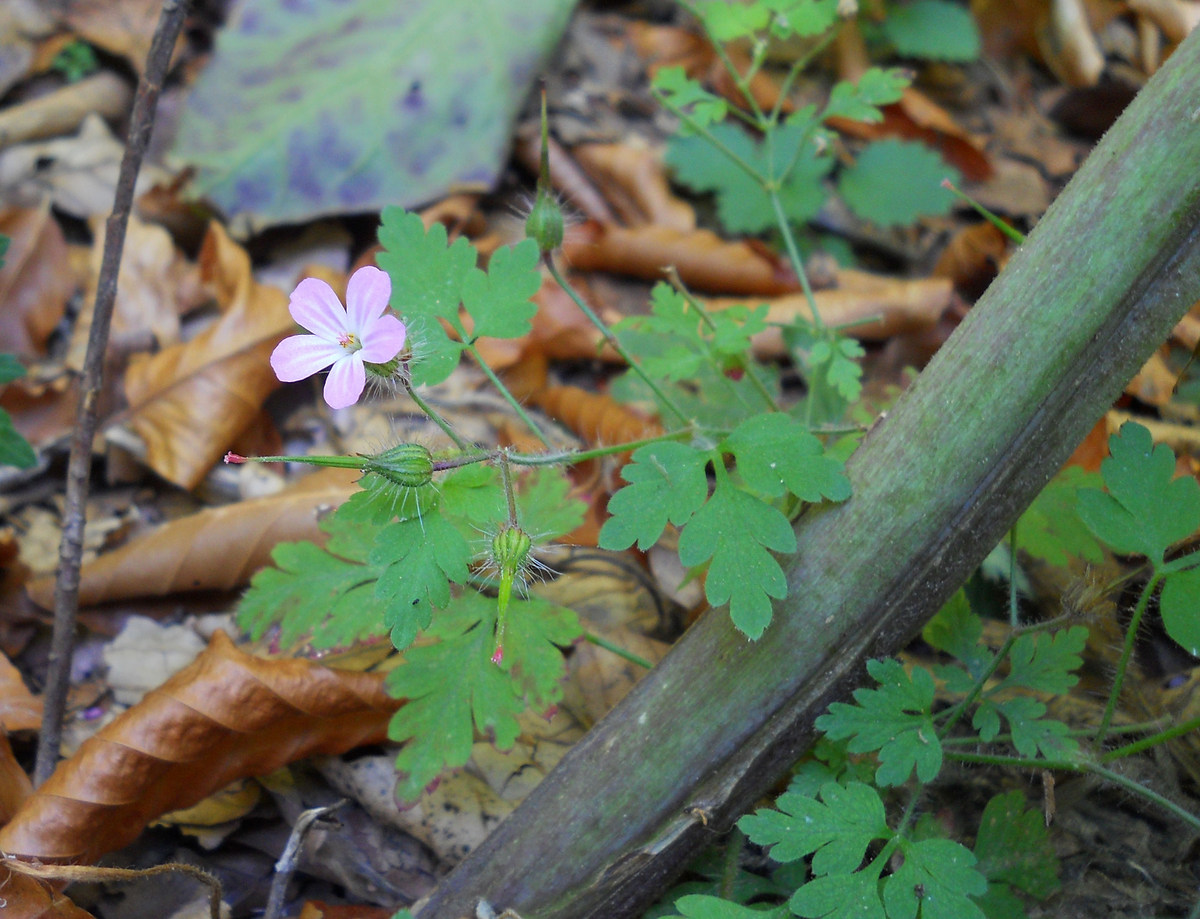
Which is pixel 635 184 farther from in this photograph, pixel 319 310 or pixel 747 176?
pixel 319 310

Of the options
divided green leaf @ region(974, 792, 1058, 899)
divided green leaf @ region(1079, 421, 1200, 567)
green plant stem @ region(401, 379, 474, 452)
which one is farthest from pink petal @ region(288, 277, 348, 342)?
divided green leaf @ region(974, 792, 1058, 899)

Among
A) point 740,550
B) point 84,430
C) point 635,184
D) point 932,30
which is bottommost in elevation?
point 635,184

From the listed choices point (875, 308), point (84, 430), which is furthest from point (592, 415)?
point (84, 430)

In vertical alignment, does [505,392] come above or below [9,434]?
above

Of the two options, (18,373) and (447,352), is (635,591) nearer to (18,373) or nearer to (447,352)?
(447,352)

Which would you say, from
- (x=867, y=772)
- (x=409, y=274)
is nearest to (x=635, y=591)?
(x=867, y=772)

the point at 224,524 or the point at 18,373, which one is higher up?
the point at 18,373
